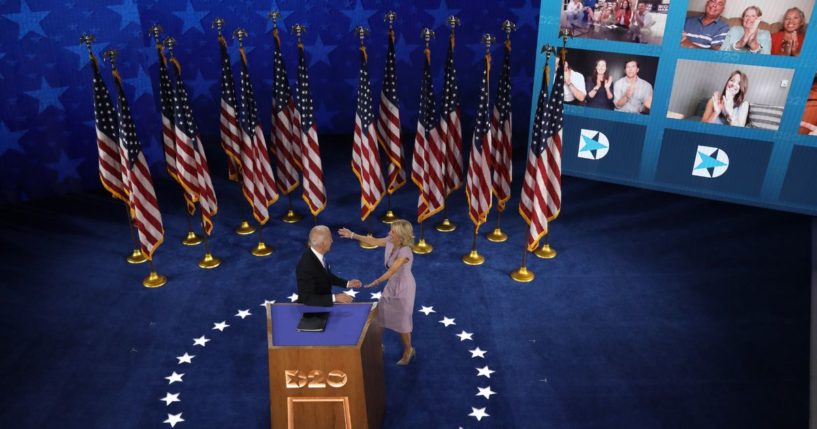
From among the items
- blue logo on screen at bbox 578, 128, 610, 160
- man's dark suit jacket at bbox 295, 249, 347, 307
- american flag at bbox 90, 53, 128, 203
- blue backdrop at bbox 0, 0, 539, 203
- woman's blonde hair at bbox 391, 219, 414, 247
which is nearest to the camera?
man's dark suit jacket at bbox 295, 249, 347, 307

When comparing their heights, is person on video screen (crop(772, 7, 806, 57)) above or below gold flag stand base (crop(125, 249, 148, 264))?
above

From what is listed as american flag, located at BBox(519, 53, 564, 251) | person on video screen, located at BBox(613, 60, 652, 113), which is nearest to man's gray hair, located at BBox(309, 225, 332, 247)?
american flag, located at BBox(519, 53, 564, 251)

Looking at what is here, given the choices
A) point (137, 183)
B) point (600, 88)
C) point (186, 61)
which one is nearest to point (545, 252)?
point (600, 88)

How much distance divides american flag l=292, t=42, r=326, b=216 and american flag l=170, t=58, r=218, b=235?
131 cm

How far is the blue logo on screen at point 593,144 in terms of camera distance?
11.1 meters

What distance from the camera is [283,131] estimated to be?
9.32 m

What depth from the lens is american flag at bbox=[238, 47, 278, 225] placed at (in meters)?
8.62

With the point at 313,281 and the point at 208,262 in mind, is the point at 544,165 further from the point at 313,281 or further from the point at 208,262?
the point at 208,262

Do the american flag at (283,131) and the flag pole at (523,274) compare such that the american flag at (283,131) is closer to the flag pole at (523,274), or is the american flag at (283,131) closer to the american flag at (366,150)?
the american flag at (366,150)

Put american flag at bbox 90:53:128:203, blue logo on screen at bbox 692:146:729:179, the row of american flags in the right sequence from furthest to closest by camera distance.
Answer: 1. blue logo on screen at bbox 692:146:729:179
2. the row of american flags
3. american flag at bbox 90:53:128:203

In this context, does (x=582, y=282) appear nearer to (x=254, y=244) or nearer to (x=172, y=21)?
(x=254, y=244)

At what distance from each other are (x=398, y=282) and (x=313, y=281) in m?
1.04

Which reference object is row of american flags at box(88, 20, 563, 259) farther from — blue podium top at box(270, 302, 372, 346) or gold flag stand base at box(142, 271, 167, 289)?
blue podium top at box(270, 302, 372, 346)

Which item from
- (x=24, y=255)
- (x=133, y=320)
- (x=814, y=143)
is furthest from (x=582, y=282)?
(x=24, y=255)
